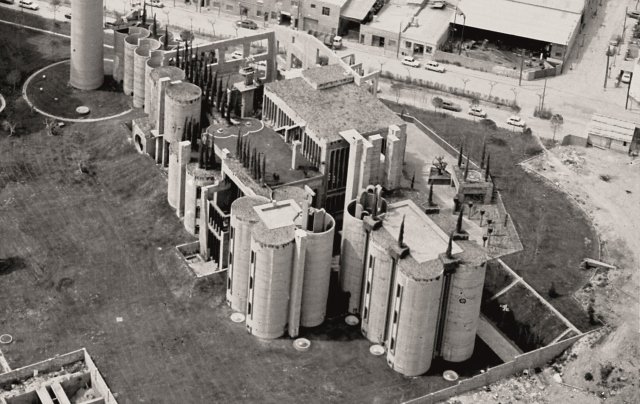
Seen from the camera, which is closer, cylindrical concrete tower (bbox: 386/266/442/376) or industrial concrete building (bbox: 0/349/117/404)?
industrial concrete building (bbox: 0/349/117/404)

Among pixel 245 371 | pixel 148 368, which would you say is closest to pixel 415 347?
pixel 245 371

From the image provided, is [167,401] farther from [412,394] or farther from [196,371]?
[412,394]

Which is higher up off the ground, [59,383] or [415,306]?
[415,306]

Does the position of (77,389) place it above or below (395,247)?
below

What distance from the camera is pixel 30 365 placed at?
19550cm

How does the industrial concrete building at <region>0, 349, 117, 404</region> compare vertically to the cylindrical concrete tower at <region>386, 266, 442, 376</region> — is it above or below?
below

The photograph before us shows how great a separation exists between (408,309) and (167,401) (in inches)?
1442

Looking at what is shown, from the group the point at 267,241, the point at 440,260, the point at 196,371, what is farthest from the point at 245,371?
the point at 440,260

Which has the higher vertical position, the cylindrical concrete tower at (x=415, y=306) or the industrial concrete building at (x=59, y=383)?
the cylindrical concrete tower at (x=415, y=306)

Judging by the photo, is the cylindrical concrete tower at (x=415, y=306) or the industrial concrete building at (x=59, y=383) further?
the cylindrical concrete tower at (x=415, y=306)

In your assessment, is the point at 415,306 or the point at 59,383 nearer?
the point at 59,383

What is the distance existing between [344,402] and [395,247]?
926 inches

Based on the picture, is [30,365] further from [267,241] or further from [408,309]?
[408,309]

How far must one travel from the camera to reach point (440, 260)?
652 feet
